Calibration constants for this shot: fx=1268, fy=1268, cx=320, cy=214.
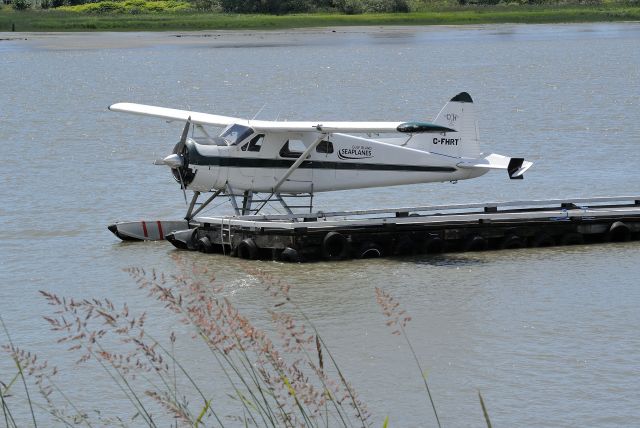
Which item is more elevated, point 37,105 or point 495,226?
point 495,226

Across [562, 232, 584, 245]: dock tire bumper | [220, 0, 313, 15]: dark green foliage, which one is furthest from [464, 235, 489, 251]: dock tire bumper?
[220, 0, 313, 15]: dark green foliage

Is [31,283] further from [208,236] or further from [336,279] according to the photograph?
[336,279]

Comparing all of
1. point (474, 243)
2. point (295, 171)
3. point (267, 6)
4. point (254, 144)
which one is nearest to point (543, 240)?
point (474, 243)

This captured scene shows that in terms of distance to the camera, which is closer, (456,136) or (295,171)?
(295,171)

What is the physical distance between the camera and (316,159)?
15555mm

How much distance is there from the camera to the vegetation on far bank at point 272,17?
76250 mm

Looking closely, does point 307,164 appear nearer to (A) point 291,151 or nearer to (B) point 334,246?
(A) point 291,151

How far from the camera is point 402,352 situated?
36.1 feet

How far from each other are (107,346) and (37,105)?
31173 mm

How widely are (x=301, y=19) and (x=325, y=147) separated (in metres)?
61.7

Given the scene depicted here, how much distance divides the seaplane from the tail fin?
0.5 inches

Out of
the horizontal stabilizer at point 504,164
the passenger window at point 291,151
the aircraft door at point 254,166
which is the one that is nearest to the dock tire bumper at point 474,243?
the horizontal stabilizer at point 504,164

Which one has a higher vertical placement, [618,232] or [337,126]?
[337,126]

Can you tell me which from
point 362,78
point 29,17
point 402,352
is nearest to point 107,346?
point 402,352
